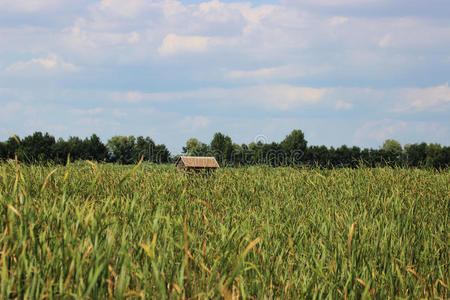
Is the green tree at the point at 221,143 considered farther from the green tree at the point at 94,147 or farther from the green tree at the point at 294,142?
the green tree at the point at 94,147

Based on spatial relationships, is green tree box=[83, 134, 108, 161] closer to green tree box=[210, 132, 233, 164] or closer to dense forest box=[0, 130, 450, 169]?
dense forest box=[0, 130, 450, 169]

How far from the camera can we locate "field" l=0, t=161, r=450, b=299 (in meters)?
2.34

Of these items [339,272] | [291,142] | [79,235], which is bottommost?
[339,272]

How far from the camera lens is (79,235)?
8.96 ft

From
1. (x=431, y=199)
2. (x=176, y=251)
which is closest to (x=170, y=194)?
(x=176, y=251)

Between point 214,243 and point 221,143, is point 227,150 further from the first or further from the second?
point 214,243

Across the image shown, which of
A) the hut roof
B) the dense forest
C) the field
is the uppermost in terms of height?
the dense forest

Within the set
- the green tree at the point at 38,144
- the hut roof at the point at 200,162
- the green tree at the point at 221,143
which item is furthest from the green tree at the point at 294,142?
the hut roof at the point at 200,162

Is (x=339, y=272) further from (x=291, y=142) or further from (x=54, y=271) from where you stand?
(x=291, y=142)

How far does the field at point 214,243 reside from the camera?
7.67 ft

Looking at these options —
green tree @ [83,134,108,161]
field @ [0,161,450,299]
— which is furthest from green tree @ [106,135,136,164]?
field @ [0,161,450,299]

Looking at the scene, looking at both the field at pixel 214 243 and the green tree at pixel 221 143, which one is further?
the green tree at pixel 221 143

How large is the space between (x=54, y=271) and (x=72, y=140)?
41.1 metres

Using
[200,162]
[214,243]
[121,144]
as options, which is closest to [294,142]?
[121,144]
